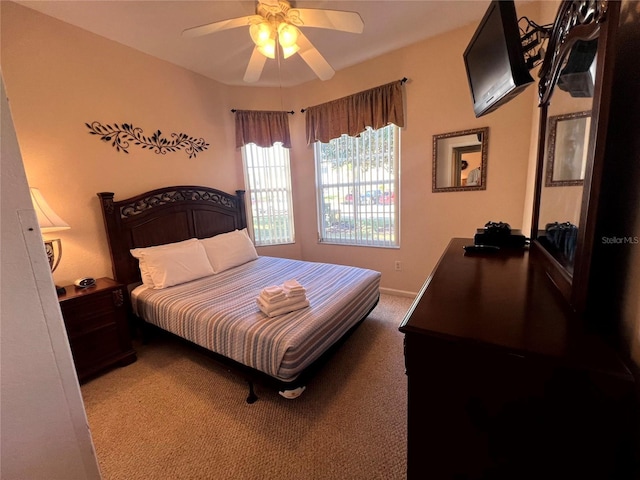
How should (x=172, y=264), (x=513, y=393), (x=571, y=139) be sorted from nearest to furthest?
(x=513, y=393), (x=571, y=139), (x=172, y=264)

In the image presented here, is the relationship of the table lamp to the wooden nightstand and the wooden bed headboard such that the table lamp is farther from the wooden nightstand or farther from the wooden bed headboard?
the wooden bed headboard

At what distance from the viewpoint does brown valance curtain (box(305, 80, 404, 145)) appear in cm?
289

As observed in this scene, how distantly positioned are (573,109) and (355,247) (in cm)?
278

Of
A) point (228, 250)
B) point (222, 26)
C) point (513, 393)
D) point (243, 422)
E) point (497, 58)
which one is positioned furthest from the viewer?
point (228, 250)

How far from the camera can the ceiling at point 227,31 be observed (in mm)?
2029

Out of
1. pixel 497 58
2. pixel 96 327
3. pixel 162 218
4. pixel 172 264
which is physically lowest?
pixel 96 327

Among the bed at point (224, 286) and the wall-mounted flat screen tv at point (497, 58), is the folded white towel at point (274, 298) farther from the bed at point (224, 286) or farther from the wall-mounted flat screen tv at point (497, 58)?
the wall-mounted flat screen tv at point (497, 58)

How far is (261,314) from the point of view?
1802 mm

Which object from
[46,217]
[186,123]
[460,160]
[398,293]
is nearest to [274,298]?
[46,217]

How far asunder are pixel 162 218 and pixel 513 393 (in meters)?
3.13

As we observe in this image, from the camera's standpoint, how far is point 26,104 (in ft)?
6.55

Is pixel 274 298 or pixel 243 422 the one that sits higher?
pixel 274 298

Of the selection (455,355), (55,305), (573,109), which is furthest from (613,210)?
(55,305)

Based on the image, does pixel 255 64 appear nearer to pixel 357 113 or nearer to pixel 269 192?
pixel 357 113
